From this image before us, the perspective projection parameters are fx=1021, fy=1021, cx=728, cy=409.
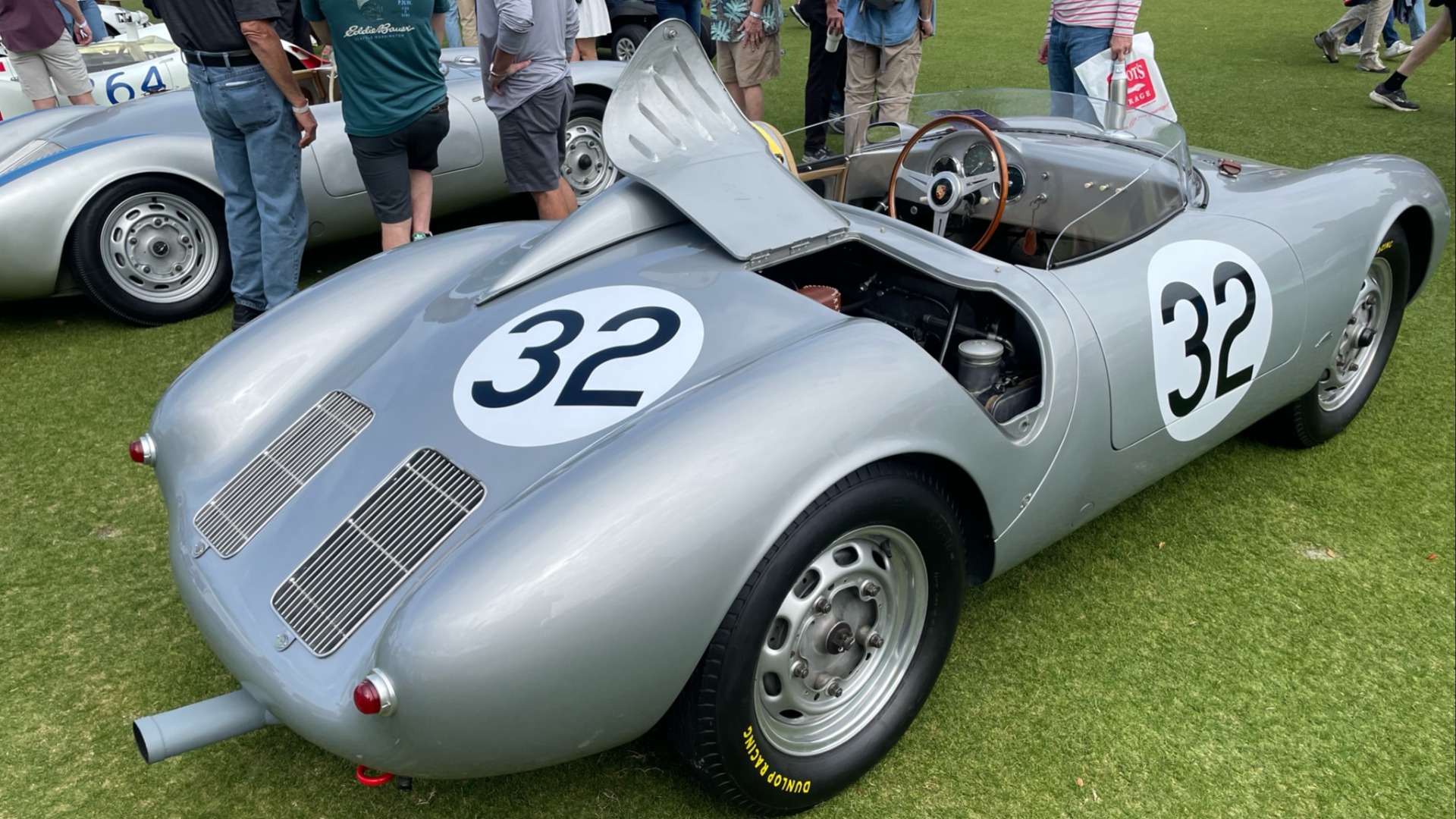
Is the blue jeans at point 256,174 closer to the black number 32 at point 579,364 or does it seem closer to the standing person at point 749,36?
the black number 32 at point 579,364

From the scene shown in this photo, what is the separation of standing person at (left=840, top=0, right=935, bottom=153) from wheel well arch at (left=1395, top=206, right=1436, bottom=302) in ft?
9.11

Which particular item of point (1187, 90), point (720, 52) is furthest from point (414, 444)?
point (1187, 90)

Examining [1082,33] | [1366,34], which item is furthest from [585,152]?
[1366,34]

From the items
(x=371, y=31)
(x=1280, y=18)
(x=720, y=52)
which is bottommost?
(x=1280, y=18)

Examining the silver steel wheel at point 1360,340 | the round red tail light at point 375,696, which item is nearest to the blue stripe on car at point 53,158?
the round red tail light at point 375,696

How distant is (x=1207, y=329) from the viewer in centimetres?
270

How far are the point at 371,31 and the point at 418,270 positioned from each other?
1.65 m

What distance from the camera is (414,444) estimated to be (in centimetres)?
220

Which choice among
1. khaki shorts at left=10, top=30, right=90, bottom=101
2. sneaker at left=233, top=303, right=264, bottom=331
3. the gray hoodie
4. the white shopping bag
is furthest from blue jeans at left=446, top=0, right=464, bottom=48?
the white shopping bag

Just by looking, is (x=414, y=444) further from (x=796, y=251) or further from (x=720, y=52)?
(x=720, y=52)

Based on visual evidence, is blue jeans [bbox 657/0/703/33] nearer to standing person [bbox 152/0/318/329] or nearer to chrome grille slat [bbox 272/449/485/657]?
standing person [bbox 152/0/318/329]

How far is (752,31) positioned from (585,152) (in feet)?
4.55

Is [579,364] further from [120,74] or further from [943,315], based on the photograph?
[120,74]

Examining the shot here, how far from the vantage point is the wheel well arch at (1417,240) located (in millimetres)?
3398
